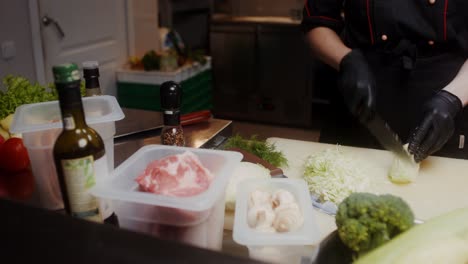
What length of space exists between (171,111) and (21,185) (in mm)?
448

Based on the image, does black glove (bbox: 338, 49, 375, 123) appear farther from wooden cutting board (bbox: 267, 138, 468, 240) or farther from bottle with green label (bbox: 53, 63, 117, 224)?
bottle with green label (bbox: 53, 63, 117, 224)

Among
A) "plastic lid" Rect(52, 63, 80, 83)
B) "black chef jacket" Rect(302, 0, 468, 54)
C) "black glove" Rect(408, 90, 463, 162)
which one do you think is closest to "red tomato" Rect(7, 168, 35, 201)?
"plastic lid" Rect(52, 63, 80, 83)

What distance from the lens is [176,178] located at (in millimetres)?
848

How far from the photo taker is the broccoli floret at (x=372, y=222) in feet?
2.72

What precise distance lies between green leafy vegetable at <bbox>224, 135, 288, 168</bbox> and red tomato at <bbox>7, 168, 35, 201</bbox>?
22.9 inches

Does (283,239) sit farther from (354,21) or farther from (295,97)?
(295,97)

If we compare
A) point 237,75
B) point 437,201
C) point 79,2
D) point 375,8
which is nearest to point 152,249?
point 437,201

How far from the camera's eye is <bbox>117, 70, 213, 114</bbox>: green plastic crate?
3479mm

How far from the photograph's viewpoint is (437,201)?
132 cm

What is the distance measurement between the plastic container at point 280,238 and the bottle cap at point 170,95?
1.15 feet

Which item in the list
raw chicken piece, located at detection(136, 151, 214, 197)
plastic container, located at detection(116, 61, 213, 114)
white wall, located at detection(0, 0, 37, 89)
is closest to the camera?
raw chicken piece, located at detection(136, 151, 214, 197)

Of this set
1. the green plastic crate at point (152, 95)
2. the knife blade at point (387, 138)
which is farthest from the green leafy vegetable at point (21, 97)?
the green plastic crate at point (152, 95)

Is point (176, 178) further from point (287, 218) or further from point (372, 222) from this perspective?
point (372, 222)

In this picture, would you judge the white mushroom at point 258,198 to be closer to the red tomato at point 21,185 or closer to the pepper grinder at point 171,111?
the pepper grinder at point 171,111
